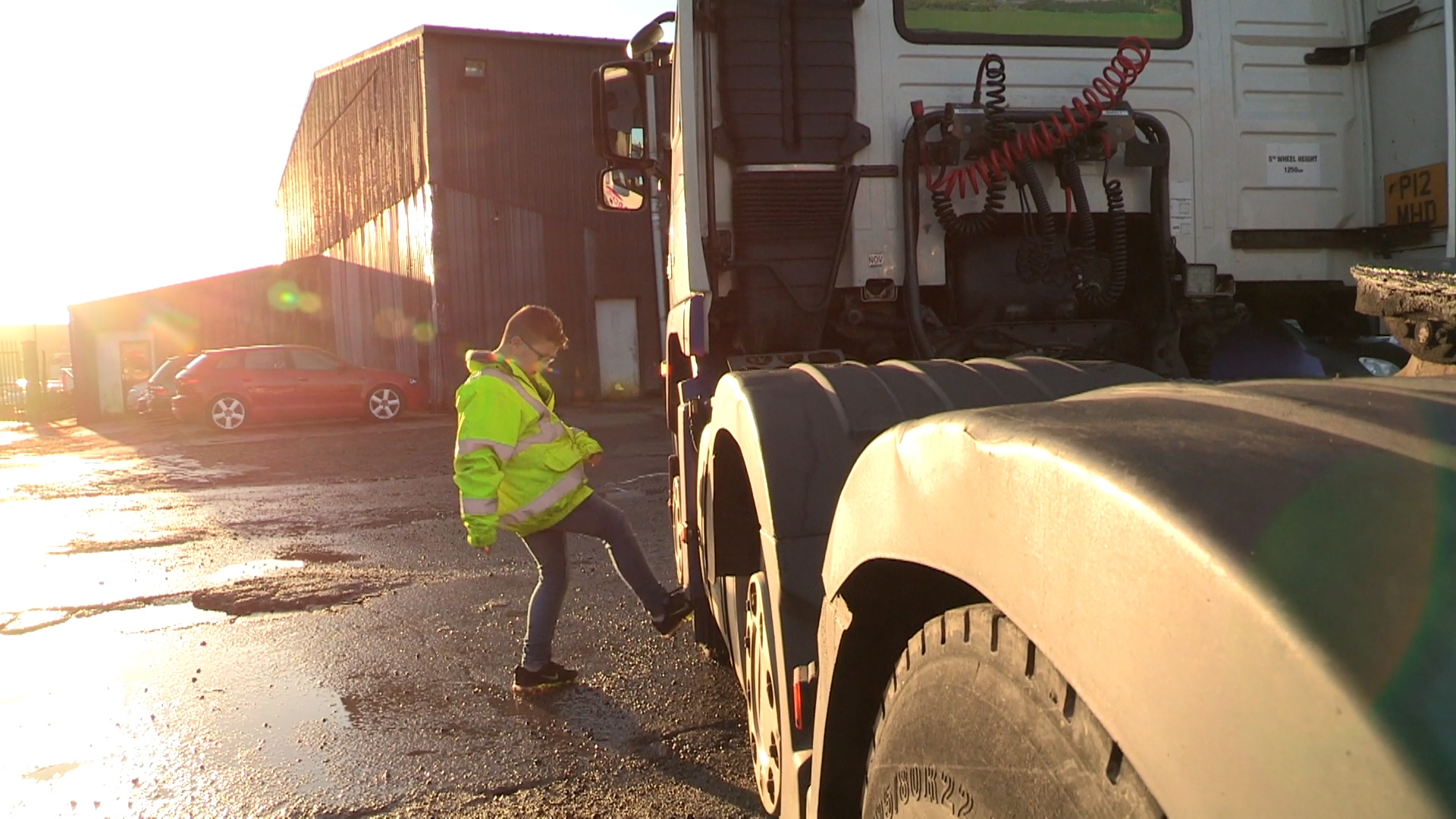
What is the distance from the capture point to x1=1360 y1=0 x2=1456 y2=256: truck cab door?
3439mm

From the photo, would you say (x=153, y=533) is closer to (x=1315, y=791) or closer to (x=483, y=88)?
(x=1315, y=791)

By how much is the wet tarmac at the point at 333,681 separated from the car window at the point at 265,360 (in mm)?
9848

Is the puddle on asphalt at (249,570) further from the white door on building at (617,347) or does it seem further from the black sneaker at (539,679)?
the white door on building at (617,347)

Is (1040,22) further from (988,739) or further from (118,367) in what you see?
(118,367)

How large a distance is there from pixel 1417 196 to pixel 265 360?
63.1 feet

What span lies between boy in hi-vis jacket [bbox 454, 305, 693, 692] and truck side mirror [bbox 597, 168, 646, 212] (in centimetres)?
98

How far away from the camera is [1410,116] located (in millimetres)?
3572

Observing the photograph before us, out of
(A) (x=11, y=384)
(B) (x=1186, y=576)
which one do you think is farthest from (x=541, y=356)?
(A) (x=11, y=384)

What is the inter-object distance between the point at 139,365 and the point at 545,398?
1128 inches

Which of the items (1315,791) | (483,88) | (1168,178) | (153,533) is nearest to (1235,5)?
(1168,178)

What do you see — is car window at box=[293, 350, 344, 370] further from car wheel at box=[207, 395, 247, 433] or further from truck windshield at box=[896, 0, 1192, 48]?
truck windshield at box=[896, 0, 1192, 48]

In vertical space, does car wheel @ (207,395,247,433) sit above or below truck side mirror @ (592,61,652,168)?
below

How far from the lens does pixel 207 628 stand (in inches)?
236

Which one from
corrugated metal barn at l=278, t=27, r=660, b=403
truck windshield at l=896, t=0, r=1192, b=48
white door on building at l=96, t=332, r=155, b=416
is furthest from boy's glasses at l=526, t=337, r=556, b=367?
white door on building at l=96, t=332, r=155, b=416
